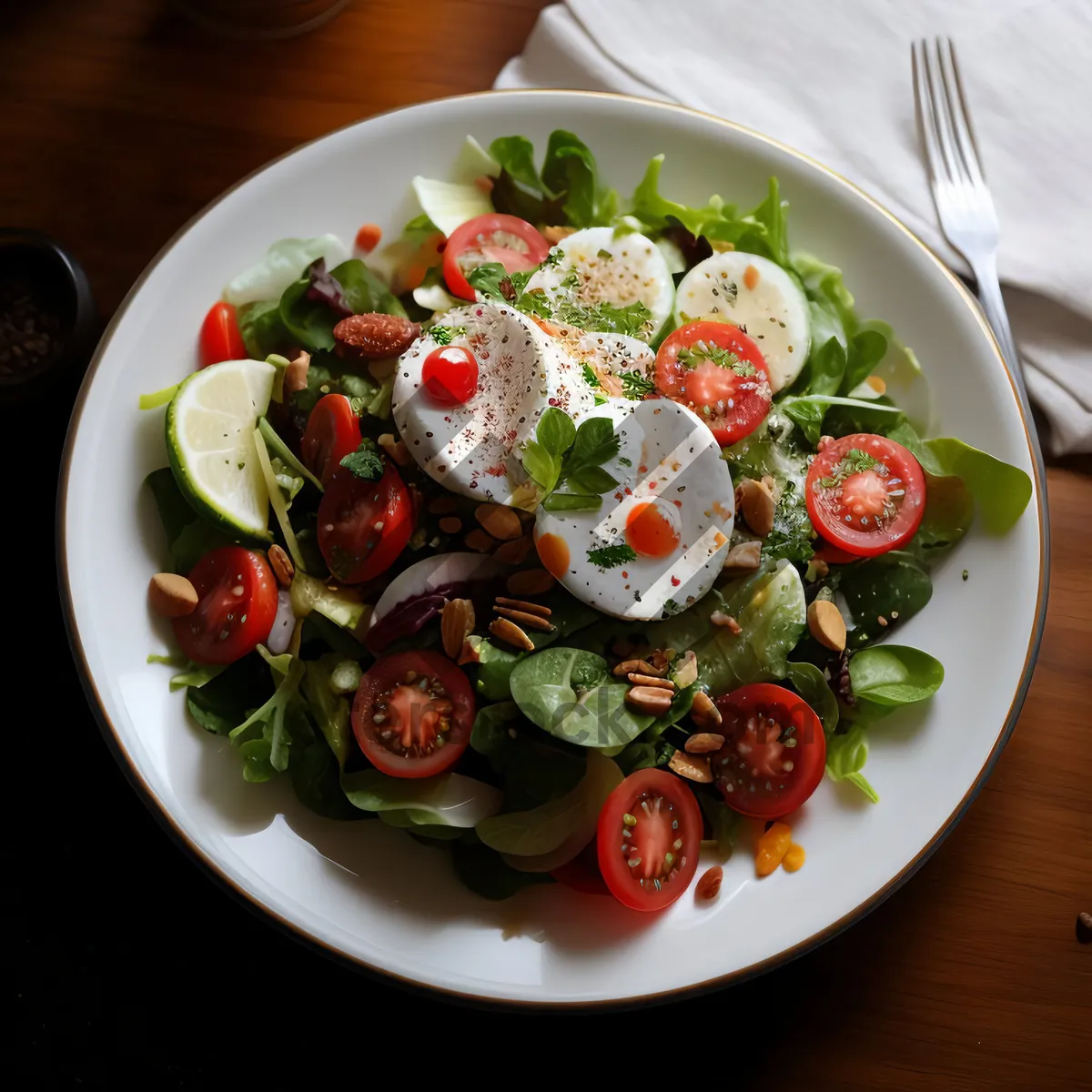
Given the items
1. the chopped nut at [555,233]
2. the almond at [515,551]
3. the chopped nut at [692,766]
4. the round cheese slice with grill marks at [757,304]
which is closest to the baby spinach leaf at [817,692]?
the chopped nut at [692,766]

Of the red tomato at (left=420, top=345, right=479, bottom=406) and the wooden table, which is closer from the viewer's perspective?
the red tomato at (left=420, top=345, right=479, bottom=406)

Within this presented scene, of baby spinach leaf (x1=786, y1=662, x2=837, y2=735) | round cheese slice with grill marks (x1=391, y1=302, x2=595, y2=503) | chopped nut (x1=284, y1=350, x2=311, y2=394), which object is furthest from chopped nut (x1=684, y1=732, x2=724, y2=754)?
chopped nut (x1=284, y1=350, x2=311, y2=394)

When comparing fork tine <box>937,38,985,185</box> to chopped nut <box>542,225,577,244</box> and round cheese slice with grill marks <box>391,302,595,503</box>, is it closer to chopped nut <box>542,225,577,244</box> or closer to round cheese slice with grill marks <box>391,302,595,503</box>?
chopped nut <box>542,225,577,244</box>

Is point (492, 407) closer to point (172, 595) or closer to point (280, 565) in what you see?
point (280, 565)

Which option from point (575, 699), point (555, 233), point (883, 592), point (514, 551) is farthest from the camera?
point (555, 233)

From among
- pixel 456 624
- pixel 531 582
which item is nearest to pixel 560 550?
pixel 531 582

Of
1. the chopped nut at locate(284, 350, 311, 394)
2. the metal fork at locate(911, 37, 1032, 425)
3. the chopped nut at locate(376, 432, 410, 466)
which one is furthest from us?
the metal fork at locate(911, 37, 1032, 425)
